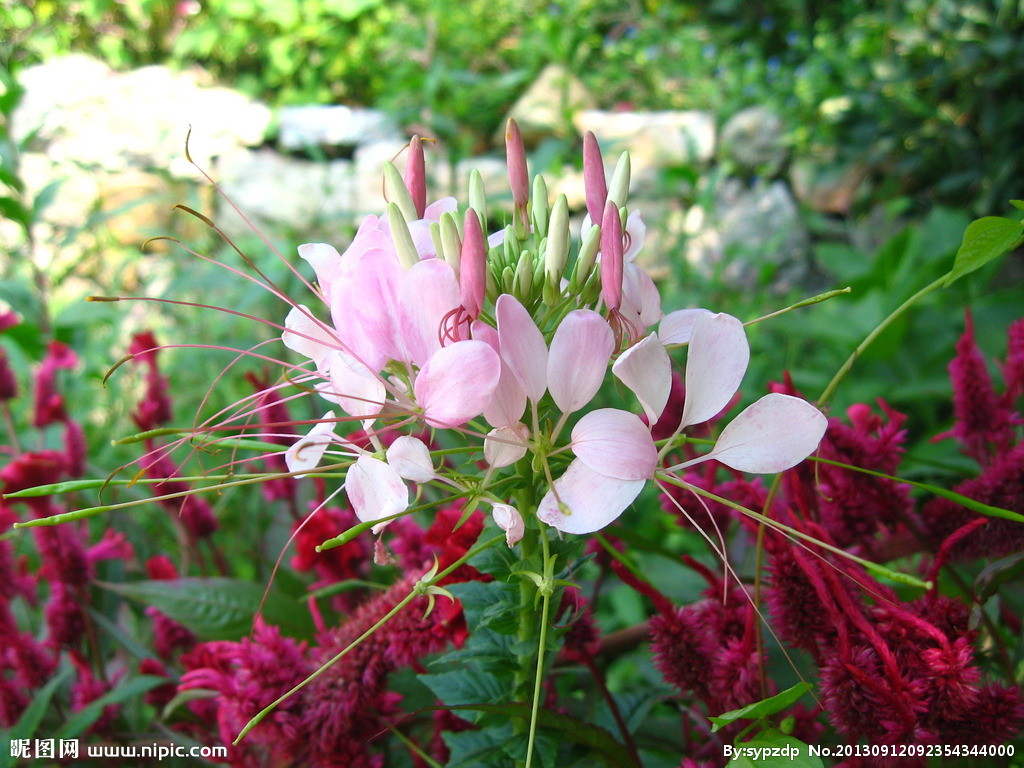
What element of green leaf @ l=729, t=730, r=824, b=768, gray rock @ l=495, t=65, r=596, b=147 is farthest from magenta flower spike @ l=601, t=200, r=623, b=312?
gray rock @ l=495, t=65, r=596, b=147

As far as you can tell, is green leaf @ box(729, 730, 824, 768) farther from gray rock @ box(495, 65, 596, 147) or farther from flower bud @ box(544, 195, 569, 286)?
gray rock @ box(495, 65, 596, 147)

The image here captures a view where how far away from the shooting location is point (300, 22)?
4094 millimetres

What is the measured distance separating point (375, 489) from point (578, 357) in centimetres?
16

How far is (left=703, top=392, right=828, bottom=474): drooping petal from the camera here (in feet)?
1.32

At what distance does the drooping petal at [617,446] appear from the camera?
39 centimetres

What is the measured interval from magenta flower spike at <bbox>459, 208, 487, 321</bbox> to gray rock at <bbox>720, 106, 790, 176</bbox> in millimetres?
3176

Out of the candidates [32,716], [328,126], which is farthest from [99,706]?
[328,126]

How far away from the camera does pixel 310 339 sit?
505 mm

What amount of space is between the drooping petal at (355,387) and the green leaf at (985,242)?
361mm

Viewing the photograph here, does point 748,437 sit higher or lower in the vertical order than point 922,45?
lower

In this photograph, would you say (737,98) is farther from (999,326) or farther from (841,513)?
(841,513)

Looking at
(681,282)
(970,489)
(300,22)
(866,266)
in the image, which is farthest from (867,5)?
(300,22)

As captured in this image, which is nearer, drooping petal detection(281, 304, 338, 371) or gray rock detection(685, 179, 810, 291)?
drooping petal detection(281, 304, 338, 371)

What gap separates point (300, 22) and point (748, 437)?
451 centimetres
